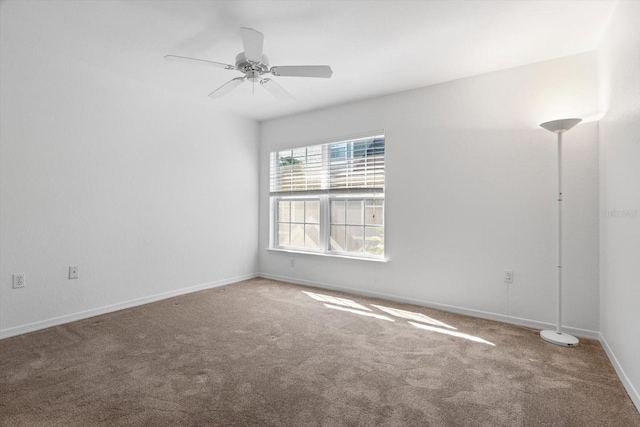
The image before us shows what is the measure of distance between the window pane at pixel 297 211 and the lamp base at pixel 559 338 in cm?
313

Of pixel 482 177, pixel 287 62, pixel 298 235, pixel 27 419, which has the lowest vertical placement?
pixel 27 419

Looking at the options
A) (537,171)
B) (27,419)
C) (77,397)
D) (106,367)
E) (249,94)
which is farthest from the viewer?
(249,94)

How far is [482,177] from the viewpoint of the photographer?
325cm

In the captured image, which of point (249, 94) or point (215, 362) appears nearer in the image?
point (215, 362)

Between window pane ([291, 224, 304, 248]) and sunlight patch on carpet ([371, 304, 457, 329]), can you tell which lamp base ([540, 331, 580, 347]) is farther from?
window pane ([291, 224, 304, 248])

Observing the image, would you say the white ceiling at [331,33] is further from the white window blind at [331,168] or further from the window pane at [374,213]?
the window pane at [374,213]

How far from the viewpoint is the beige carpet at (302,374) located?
5.59 ft

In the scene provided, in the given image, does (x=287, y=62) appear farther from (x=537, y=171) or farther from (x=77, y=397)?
(x=77, y=397)

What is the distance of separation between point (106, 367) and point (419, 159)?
338cm

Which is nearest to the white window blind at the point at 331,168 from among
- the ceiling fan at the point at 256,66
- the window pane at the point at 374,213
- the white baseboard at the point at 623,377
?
the window pane at the point at 374,213

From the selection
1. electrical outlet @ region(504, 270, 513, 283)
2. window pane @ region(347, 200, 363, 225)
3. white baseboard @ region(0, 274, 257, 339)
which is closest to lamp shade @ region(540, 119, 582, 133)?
electrical outlet @ region(504, 270, 513, 283)

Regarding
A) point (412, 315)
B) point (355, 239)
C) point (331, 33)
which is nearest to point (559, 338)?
point (412, 315)

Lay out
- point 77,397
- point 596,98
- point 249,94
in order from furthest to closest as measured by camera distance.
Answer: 1. point 249,94
2. point 596,98
3. point 77,397

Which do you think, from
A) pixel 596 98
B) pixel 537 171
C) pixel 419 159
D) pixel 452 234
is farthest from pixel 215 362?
pixel 596 98
